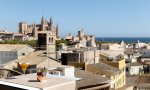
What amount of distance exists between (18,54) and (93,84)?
26.3m

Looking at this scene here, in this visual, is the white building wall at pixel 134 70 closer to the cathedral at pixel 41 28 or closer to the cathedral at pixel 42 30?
the cathedral at pixel 42 30

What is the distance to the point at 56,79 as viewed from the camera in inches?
271

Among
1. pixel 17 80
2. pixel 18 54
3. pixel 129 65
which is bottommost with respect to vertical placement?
pixel 129 65

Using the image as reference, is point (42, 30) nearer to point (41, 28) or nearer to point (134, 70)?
point (41, 28)

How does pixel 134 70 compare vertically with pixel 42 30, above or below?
below

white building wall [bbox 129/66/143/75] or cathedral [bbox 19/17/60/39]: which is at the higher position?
cathedral [bbox 19/17/60/39]

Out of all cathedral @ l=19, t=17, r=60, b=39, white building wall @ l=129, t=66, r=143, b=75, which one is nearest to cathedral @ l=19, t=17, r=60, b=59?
cathedral @ l=19, t=17, r=60, b=39

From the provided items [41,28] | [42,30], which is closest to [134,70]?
[42,30]

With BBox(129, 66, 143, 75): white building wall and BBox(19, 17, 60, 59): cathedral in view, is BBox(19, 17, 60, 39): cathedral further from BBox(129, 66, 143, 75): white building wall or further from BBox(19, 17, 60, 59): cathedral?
BBox(129, 66, 143, 75): white building wall

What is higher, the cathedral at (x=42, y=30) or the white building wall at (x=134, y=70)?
the cathedral at (x=42, y=30)

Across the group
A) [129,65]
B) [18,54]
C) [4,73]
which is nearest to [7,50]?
[18,54]

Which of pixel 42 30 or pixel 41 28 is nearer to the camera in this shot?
pixel 42 30

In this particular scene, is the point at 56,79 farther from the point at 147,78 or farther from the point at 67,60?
the point at 147,78

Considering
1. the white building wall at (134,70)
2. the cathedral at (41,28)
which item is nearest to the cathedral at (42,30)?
the cathedral at (41,28)
